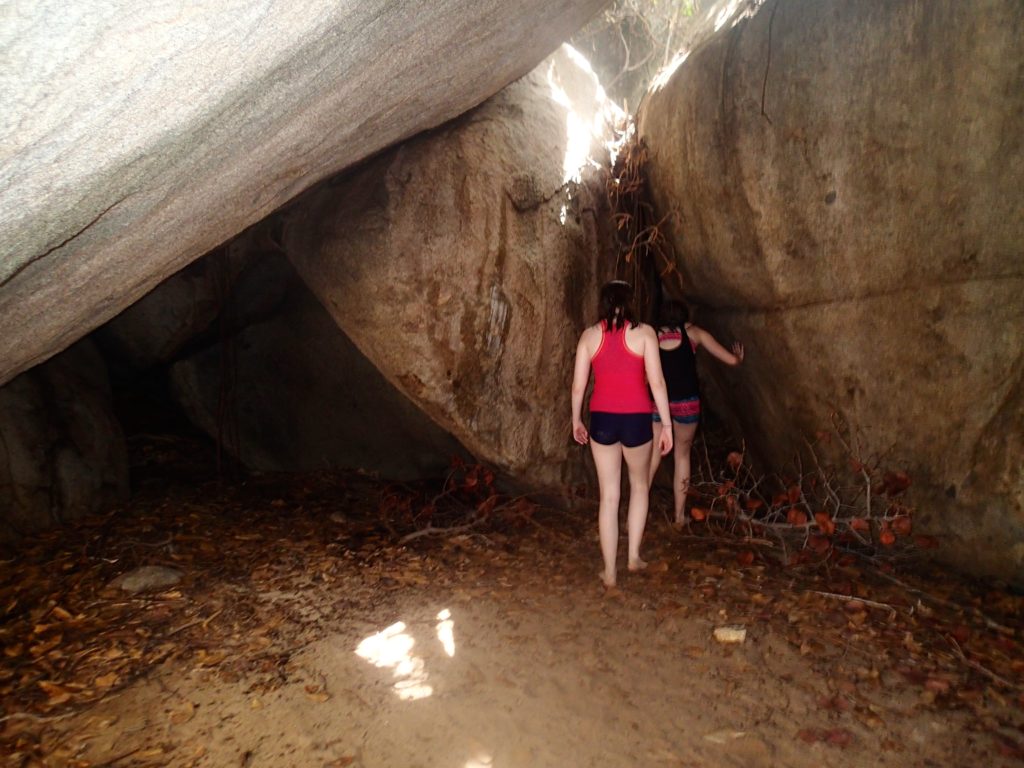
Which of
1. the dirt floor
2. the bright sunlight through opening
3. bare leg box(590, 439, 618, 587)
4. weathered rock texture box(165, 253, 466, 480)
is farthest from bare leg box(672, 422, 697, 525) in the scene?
weathered rock texture box(165, 253, 466, 480)

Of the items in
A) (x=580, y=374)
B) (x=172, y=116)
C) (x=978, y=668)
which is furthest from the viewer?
(x=580, y=374)

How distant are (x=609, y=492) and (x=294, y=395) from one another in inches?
166

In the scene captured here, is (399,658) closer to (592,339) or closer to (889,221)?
(592,339)

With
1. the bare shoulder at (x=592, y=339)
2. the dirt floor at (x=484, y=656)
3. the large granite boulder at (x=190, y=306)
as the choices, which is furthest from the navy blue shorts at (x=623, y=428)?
the large granite boulder at (x=190, y=306)

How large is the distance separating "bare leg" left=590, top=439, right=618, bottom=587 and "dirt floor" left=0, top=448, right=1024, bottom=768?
0.96 ft

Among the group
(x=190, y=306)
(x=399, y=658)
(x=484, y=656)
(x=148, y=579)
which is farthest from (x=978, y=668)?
(x=190, y=306)

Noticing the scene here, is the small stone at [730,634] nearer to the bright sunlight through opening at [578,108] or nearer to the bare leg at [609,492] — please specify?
the bare leg at [609,492]

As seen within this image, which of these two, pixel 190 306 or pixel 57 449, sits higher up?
pixel 190 306

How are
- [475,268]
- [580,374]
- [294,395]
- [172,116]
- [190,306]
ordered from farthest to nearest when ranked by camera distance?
[294,395]
[190,306]
[475,268]
[580,374]
[172,116]

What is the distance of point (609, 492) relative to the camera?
4.58 metres

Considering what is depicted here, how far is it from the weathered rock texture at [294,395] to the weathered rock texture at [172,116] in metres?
3.01

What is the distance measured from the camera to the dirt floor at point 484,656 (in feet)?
10.3

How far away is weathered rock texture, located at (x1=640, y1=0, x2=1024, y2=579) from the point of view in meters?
4.01

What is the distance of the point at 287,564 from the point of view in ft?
16.2
